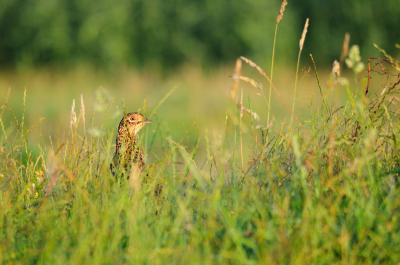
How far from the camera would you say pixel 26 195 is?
2.88 m

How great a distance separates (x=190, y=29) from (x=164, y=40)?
1278 mm

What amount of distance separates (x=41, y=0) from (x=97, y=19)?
341 centimetres

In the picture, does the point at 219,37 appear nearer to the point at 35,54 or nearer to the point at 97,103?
the point at 35,54

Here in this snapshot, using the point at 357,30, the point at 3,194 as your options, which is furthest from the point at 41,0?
the point at 3,194

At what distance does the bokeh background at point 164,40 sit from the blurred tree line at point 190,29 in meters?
0.04

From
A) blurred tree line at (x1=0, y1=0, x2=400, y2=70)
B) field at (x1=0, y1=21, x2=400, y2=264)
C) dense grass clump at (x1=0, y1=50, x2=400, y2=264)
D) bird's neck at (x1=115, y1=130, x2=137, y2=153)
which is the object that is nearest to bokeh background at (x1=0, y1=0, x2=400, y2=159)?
blurred tree line at (x1=0, y1=0, x2=400, y2=70)

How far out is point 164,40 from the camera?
20016 millimetres

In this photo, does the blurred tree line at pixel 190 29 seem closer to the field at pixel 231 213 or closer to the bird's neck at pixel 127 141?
the bird's neck at pixel 127 141

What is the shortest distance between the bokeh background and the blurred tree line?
43 mm

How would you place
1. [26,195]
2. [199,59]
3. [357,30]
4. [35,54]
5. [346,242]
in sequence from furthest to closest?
[35,54]
[199,59]
[357,30]
[26,195]
[346,242]

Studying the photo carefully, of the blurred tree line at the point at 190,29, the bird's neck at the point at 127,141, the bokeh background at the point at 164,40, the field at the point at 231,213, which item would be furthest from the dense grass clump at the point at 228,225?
the blurred tree line at the point at 190,29

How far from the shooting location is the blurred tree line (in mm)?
18516

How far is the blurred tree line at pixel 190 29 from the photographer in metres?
18.5

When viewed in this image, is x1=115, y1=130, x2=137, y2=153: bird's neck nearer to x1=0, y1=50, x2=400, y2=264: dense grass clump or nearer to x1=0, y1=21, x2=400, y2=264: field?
x1=0, y1=21, x2=400, y2=264: field
